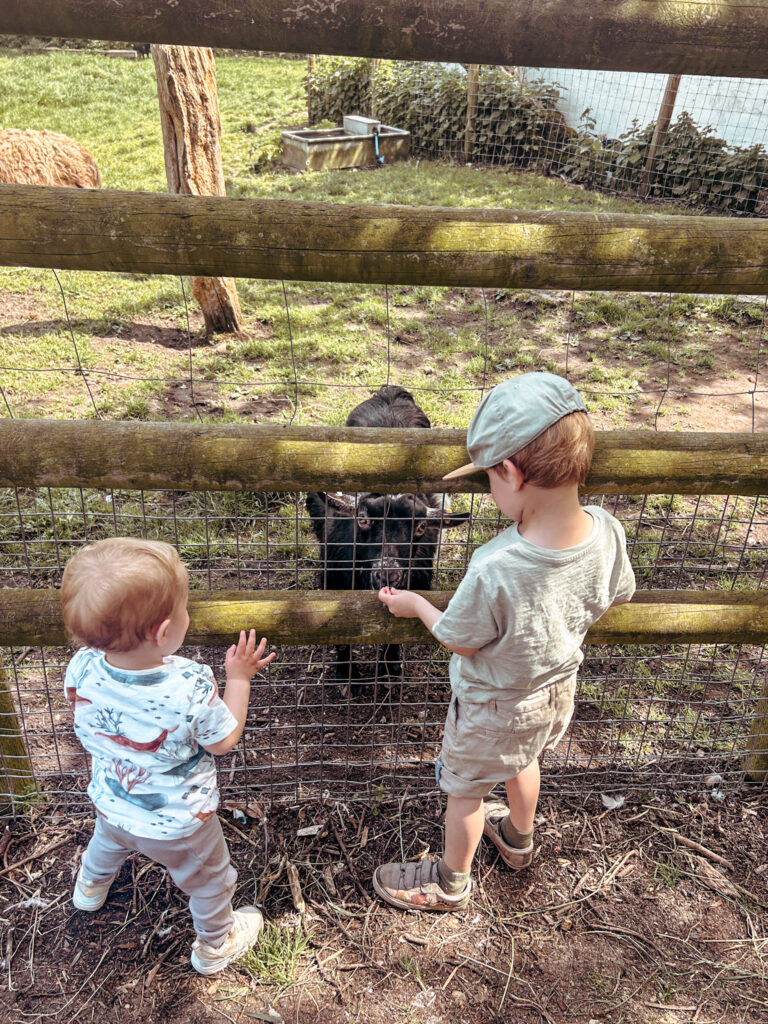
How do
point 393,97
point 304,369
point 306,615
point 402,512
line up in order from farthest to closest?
1. point 393,97
2. point 304,369
3. point 402,512
4. point 306,615

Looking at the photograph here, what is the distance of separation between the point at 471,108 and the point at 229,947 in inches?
533

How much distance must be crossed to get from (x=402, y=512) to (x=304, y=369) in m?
2.74

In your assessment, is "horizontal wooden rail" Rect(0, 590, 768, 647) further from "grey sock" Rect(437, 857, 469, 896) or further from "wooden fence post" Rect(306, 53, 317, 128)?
"wooden fence post" Rect(306, 53, 317, 128)

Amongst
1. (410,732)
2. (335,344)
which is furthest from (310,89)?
(410,732)

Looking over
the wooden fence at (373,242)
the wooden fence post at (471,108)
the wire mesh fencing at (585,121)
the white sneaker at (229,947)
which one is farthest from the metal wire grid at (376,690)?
the wooden fence post at (471,108)

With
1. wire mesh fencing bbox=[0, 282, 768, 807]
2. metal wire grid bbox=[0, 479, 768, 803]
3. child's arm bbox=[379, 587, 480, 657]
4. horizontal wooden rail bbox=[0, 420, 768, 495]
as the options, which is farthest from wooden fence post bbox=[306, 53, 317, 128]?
child's arm bbox=[379, 587, 480, 657]

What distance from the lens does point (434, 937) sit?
2.53 meters

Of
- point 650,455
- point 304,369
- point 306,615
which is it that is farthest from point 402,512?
point 304,369

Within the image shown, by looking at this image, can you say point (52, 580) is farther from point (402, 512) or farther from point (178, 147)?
point (178, 147)

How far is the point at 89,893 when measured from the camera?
2.50m

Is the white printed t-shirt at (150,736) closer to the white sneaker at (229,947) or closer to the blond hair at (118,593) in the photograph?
the blond hair at (118,593)

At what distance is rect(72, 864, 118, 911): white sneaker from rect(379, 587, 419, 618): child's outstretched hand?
53.2 inches

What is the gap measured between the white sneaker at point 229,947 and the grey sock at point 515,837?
943 mm

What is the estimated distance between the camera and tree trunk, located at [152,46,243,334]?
591cm
